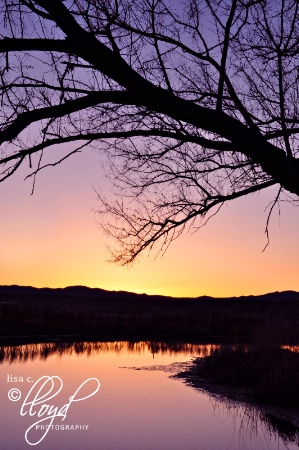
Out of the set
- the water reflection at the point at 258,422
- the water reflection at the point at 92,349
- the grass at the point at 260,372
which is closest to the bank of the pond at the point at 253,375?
the grass at the point at 260,372

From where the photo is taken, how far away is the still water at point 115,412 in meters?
10.1

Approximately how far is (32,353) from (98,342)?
6.03 meters

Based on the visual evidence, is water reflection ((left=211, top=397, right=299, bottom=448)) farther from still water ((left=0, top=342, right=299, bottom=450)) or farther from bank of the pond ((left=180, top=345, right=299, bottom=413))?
bank of the pond ((left=180, top=345, right=299, bottom=413))

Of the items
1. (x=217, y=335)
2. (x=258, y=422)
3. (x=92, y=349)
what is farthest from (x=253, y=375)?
(x=217, y=335)

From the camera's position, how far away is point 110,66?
3.98 meters

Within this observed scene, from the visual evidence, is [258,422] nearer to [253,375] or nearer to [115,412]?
[115,412]

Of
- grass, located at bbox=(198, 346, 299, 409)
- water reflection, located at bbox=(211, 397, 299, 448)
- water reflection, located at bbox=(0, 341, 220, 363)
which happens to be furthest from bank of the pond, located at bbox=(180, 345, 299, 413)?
water reflection, located at bbox=(0, 341, 220, 363)

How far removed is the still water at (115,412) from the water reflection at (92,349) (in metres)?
0.55

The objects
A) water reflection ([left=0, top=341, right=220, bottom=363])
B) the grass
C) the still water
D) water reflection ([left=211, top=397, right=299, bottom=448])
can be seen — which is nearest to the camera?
the still water

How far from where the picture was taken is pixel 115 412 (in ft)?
40.8

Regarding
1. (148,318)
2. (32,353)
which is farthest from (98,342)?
(148,318)

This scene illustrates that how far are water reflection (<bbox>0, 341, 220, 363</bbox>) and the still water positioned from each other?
0.55 m

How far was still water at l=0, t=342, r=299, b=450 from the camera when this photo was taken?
10109 mm

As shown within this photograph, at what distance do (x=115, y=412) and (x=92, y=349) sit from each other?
11.1 metres
